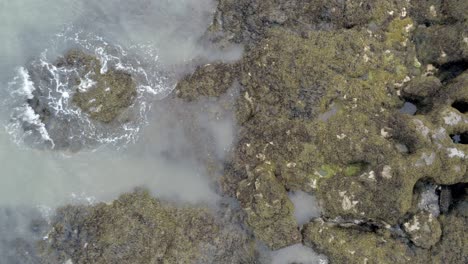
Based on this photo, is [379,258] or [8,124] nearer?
[379,258]

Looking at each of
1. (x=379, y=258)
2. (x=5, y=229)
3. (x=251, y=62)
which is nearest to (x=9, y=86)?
(x=5, y=229)

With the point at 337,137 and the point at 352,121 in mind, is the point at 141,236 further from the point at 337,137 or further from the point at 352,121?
the point at 352,121

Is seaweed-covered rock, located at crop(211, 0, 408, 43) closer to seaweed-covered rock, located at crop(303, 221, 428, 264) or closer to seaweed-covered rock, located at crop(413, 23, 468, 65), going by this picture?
seaweed-covered rock, located at crop(413, 23, 468, 65)

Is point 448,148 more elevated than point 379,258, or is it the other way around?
point 448,148

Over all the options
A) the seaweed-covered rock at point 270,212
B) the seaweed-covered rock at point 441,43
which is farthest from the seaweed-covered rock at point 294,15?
the seaweed-covered rock at point 270,212

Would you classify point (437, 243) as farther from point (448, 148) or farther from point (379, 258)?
point (448, 148)

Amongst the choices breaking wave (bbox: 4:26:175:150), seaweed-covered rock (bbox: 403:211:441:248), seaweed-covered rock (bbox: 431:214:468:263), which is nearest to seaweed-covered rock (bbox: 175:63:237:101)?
breaking wave (bbox: 4:26:175:150)
